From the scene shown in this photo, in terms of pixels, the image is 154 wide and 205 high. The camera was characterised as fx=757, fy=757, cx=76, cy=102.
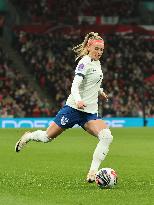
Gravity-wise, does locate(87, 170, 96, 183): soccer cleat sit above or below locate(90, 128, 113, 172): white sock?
below

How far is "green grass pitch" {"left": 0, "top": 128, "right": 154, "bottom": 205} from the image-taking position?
958cm

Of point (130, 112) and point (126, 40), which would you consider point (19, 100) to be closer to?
point (130, 112)

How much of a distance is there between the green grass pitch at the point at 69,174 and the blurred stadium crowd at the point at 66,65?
588 inches

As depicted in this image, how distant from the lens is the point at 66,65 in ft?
145

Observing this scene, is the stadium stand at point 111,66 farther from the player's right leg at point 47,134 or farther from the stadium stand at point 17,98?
the player's right leg at point 47,134

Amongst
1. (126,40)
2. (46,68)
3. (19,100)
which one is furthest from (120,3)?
(19,100)

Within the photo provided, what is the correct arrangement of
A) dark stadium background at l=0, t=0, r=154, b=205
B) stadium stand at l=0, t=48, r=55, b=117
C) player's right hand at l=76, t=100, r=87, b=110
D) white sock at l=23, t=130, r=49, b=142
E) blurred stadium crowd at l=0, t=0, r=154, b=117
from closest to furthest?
player's right hand at l=76, t=100, r=87, b=110 → white sock at l=23, t=130, r=49, b=142 → dark stadium background at l=0, t=0, r=154, b=205 → stadium stand at l=0, t=48, r=55, b=117 → blurred stadium crowd at l=0, t=0, r=154, b=117

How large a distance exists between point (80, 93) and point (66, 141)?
13949 millimetres

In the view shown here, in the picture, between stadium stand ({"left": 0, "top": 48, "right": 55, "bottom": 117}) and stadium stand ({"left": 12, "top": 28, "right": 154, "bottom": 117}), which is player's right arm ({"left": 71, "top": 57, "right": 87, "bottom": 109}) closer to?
stadium stand ({"left": 0, "top": 48, "right": 55, "bottom": 117})

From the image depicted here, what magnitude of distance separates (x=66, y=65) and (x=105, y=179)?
33441 millimetres

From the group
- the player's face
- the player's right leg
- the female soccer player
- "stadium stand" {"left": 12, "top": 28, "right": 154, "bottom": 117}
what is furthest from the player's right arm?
"stadium stand" {"left": 12, "top": 28, "right": 154, "bottom": 117}

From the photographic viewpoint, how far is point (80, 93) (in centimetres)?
1170

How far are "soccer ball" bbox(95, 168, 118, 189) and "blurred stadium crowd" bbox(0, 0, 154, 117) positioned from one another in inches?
1022

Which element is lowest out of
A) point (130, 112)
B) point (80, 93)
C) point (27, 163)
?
point (130, 112)
